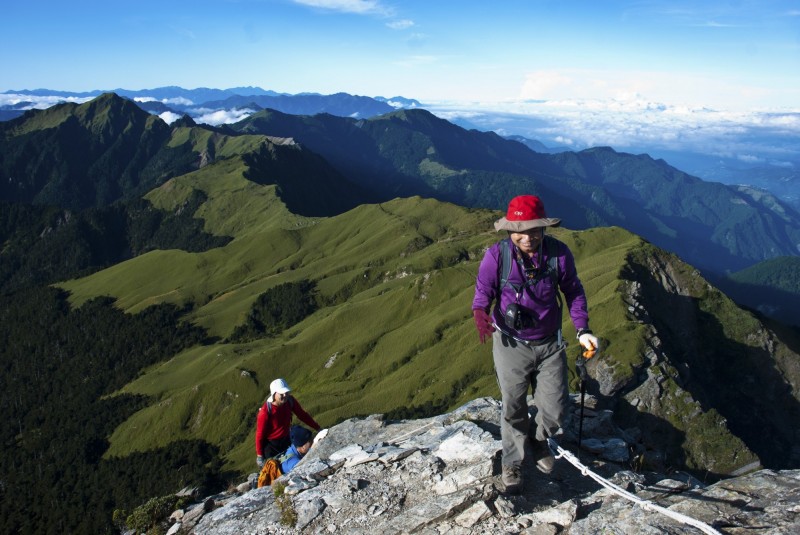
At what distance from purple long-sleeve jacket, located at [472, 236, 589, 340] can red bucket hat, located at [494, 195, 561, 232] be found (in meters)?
0.68

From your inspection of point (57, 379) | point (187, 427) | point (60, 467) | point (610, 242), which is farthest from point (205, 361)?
point (610, 242)

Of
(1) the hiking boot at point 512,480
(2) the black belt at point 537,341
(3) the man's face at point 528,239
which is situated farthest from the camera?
(1) the hiking boot at point 512,480

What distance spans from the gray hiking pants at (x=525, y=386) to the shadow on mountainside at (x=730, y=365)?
84.5 m

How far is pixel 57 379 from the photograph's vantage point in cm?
19388

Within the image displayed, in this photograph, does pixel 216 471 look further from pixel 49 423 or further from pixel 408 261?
pixel 408 261

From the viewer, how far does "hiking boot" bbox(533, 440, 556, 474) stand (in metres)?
14.1

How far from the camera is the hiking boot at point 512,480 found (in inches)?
525

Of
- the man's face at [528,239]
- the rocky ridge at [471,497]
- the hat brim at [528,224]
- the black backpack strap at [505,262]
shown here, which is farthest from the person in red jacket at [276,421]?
the hat brim at [528,224]

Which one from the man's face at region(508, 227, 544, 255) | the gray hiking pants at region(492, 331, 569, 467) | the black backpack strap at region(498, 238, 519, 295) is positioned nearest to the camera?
the man's face at region(508, 227, 544, 255)

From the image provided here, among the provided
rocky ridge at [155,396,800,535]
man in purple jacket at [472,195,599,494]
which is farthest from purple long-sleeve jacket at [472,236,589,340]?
rocky ridge at [155,396,800,535]

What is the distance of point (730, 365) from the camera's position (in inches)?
4274

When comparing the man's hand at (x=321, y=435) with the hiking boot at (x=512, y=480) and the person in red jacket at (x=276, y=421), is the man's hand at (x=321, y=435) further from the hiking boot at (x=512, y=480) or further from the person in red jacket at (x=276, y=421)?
the hiking boot at (x=512, y=480)

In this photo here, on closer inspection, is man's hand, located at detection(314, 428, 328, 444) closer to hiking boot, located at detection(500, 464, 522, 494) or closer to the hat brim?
hiking boot, located at detection(500, 464, 522, 494)

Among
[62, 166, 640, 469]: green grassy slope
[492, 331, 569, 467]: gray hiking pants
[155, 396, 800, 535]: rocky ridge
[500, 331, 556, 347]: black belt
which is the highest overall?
[500, 331, 556, 347]: black belt
